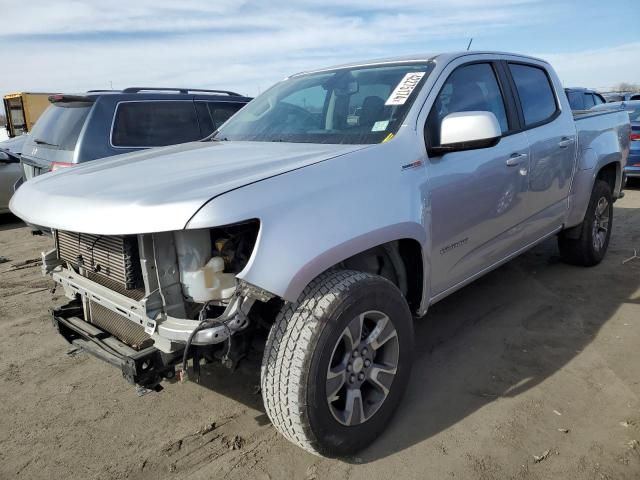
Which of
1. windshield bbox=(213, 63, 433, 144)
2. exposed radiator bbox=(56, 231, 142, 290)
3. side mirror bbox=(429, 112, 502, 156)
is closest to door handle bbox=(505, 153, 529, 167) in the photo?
side mirror bbox=(429, 112, 502, 156)

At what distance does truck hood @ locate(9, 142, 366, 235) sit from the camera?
77.7 inches

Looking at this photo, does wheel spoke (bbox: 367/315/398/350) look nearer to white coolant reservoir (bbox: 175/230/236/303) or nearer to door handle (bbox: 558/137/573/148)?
white coolant reservoir (bbox: 175/230/236/303)

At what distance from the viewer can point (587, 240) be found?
15.7 feet

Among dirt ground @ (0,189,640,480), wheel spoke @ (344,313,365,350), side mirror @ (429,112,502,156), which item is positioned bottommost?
dirt ground @ (0,189,640,480)

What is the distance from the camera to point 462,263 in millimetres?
3139

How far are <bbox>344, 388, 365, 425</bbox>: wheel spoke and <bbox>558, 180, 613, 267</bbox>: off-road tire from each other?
3268 millimetres

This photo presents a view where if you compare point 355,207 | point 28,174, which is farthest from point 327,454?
point 28,174

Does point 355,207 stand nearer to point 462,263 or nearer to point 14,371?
point 462,263

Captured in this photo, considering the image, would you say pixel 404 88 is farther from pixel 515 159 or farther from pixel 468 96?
pixel 515 159

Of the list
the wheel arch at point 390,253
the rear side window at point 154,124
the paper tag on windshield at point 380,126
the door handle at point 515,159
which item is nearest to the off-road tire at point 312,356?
the wheel arch at point 390,253

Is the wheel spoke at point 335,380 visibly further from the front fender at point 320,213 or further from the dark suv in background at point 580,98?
the dark suv in background at point 580,98

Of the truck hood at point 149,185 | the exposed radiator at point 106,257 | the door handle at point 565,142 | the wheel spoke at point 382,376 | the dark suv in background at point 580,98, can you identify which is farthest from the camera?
the dark suv in background at point 580,98

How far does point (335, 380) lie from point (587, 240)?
3.52m

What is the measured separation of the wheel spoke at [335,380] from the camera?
2268mm
